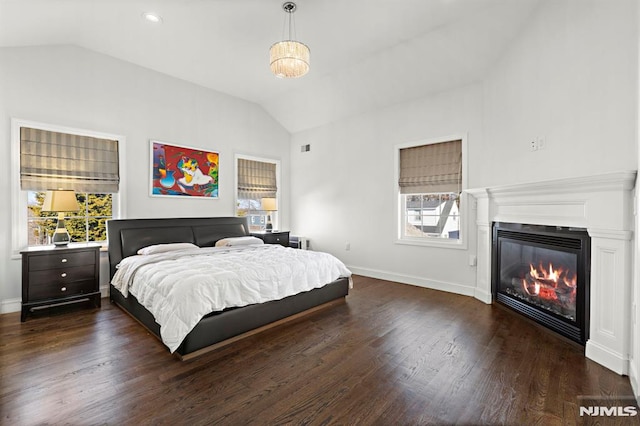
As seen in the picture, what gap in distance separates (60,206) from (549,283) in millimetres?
5370

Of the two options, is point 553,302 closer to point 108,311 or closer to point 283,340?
point 283,340

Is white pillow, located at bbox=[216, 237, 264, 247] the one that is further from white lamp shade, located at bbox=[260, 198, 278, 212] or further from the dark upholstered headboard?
white lamp shade, located at bbox=[260, 198, 278, 212]

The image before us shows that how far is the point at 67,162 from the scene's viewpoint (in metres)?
3.90

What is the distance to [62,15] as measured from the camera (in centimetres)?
319

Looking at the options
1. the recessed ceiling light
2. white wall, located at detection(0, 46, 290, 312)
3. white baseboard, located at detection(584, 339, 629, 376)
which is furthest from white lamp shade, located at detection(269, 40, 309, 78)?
white baseboard, located at detection(584, 339, 629, 376)

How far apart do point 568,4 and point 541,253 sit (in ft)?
7.76

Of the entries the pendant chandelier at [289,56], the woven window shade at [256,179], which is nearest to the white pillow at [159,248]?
the woven window shade at [256,179]

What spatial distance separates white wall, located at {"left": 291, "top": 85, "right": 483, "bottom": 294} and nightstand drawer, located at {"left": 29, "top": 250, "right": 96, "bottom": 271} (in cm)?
370

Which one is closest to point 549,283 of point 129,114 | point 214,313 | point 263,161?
point 214,313

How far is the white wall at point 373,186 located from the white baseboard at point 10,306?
170 inches

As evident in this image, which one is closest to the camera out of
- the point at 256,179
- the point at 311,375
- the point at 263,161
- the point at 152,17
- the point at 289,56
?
the point at 311,375

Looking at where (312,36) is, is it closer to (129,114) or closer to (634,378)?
(129,114)

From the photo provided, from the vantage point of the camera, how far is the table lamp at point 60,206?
11.3ft

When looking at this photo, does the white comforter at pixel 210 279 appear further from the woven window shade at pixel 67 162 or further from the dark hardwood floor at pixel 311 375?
the woven window shade at pixel 67 162
